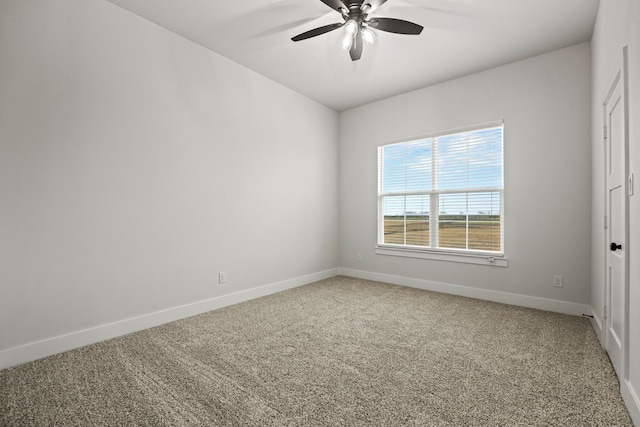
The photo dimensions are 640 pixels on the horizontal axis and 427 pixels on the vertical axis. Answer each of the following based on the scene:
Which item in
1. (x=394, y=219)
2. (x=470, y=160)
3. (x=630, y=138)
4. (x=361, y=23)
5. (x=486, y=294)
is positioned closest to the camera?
(x=630, y=138)

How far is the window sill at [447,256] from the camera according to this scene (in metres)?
3.62

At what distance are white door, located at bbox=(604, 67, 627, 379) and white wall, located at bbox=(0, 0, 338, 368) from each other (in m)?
3.31

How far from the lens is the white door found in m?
1.84

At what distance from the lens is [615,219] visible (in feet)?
6.91

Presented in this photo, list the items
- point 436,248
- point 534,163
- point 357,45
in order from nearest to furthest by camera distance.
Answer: point 357,45
point 534,163
point 436,248

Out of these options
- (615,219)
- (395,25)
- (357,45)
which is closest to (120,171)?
(357,45)

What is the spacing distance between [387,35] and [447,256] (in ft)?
9.04

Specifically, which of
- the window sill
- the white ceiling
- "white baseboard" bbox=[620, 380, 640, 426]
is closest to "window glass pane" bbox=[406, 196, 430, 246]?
the window sill

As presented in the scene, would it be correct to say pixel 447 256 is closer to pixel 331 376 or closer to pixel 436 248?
pixel 436 248

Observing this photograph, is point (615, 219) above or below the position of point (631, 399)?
above

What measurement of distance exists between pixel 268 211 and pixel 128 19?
2.38 meters

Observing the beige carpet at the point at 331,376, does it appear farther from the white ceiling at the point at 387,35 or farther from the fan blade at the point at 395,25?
the white ceiling at the point at 387,35

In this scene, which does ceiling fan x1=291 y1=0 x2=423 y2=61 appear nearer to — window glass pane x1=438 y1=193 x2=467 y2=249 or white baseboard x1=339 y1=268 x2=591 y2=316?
window glass pane x1=438 y1=193 x2=467 y2=249

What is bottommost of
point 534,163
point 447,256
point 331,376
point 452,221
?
point 331,376
